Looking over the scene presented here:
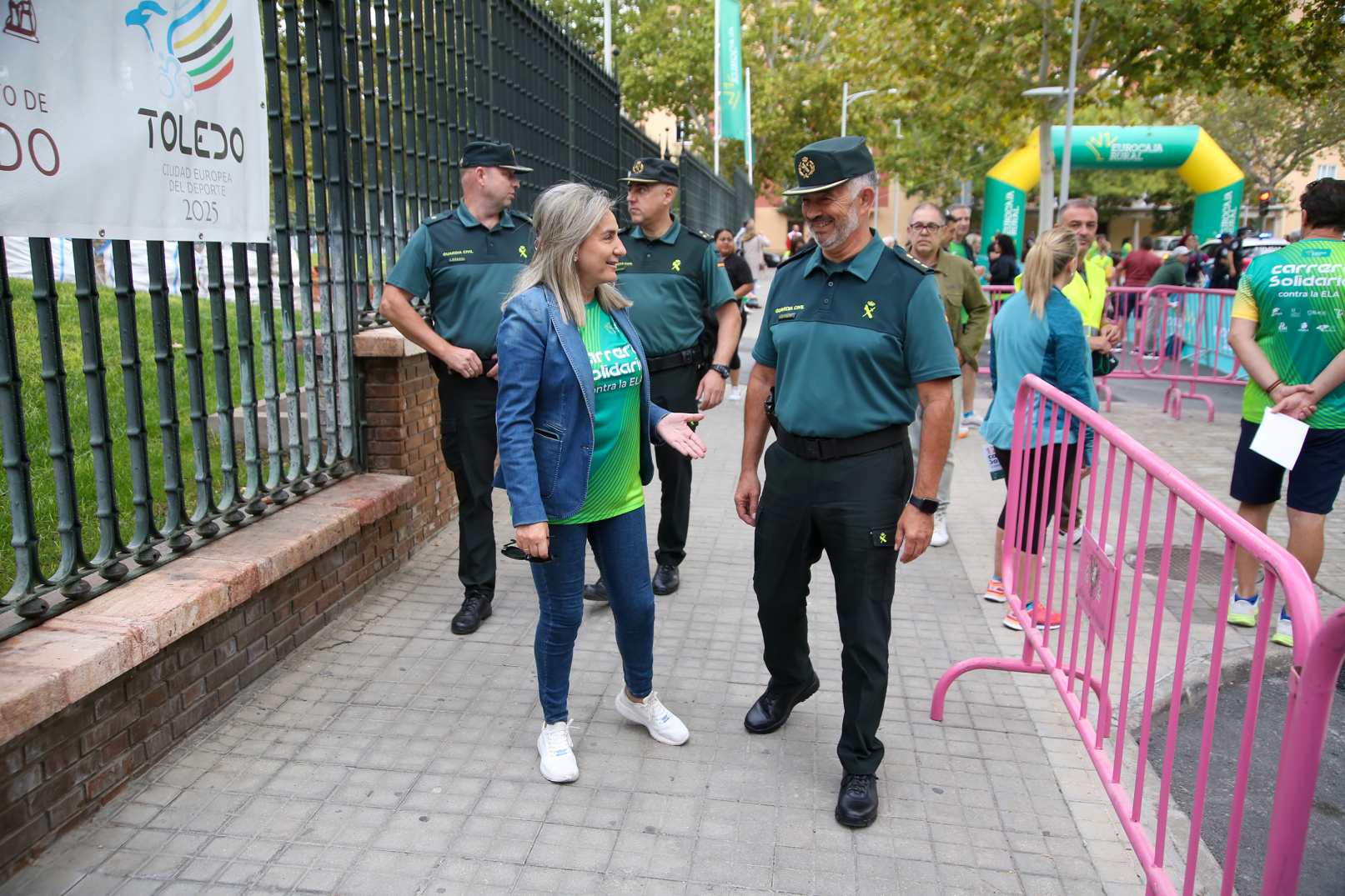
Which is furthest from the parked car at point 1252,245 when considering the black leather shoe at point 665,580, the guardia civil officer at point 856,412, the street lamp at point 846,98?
the guardia civil officer at point 856,412

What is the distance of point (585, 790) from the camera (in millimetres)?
3467

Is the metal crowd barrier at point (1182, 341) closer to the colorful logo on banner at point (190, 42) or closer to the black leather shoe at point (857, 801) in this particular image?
the black leather shoe at point (857, 801)

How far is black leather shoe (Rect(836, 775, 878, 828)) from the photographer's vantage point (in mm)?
3270

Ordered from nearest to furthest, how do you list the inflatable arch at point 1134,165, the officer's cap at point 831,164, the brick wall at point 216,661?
the brick wall at point 216,661 < the officer's cap at point 831,164 < the inflatable arch at point 1134,165

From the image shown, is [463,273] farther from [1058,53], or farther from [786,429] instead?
[1058,53]

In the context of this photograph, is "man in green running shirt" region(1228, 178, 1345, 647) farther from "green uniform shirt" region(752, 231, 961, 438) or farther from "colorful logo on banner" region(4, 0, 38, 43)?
"colorful logo on banner" region(4, 0, 38, 43)

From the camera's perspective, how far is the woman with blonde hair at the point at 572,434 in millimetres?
3234

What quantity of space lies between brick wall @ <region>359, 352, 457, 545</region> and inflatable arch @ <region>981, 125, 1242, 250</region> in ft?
71.2

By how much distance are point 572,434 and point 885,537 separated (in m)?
1.03

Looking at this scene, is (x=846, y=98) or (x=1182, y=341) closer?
(x=1182, y=341)

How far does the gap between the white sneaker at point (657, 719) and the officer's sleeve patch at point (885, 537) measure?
1.06 meters

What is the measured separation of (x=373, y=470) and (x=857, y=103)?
43.6m

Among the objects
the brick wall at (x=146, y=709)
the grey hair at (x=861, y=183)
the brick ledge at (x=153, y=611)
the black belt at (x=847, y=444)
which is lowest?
the brick wall at (x=146, y=709)

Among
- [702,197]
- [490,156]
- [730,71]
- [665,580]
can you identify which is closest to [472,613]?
[665,580]
